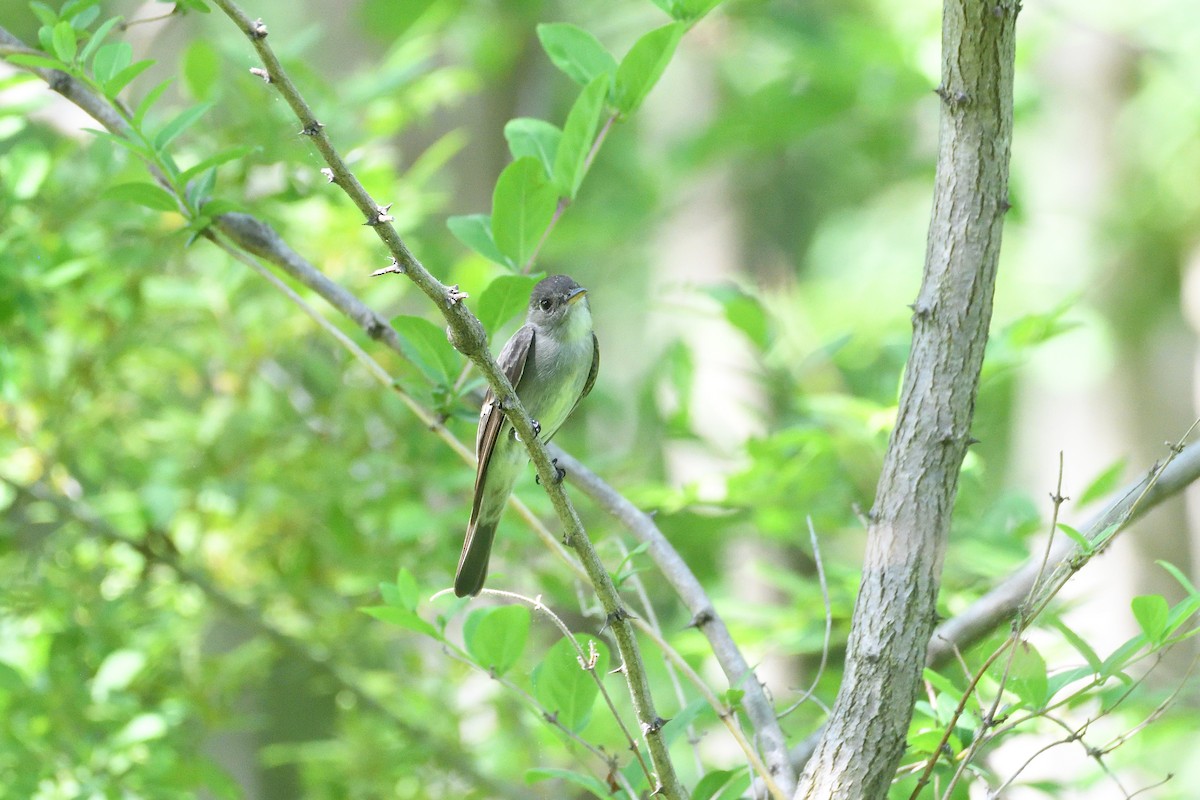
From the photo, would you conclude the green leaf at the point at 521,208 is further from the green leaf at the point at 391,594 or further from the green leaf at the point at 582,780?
the green leaf at the point at 582,780

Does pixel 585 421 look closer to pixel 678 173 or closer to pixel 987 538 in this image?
pixel 678 173

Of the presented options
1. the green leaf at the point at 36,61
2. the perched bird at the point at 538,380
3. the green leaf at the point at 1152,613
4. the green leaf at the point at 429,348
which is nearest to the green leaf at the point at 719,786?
the green leaf at the point at 1152,613

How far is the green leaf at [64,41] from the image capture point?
7.61 ft

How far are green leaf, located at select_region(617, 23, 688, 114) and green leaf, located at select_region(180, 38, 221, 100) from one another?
5.38 feet

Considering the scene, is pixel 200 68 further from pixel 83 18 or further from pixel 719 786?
pixel 719 786

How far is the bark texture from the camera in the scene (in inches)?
78.1

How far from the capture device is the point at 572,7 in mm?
7426

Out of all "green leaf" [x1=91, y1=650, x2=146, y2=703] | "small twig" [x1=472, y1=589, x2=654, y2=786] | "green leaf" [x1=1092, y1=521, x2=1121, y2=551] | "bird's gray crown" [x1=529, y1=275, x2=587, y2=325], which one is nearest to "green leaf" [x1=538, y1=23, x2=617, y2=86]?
"bird's gray crown" [x1=529, y1=275, x2=587, y2=325]

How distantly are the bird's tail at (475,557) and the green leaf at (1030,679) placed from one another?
4.65 ft

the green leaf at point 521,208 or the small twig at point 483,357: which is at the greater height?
the green leaf at point 521,208

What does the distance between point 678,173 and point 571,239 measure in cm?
75

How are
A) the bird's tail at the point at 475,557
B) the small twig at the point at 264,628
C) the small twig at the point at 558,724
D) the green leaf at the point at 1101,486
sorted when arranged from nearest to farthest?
1. the small twig at the point at 558,724
2. the green leaf at the point at 1101,486
3. the bird's tail at the point at 475,557
4. the small twig at the point at 264,628

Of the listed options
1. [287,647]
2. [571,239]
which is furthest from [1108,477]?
[571,239]

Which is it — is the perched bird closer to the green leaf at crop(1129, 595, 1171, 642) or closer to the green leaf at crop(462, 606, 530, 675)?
the green leaf at crop(462, 606, 530, 675)
